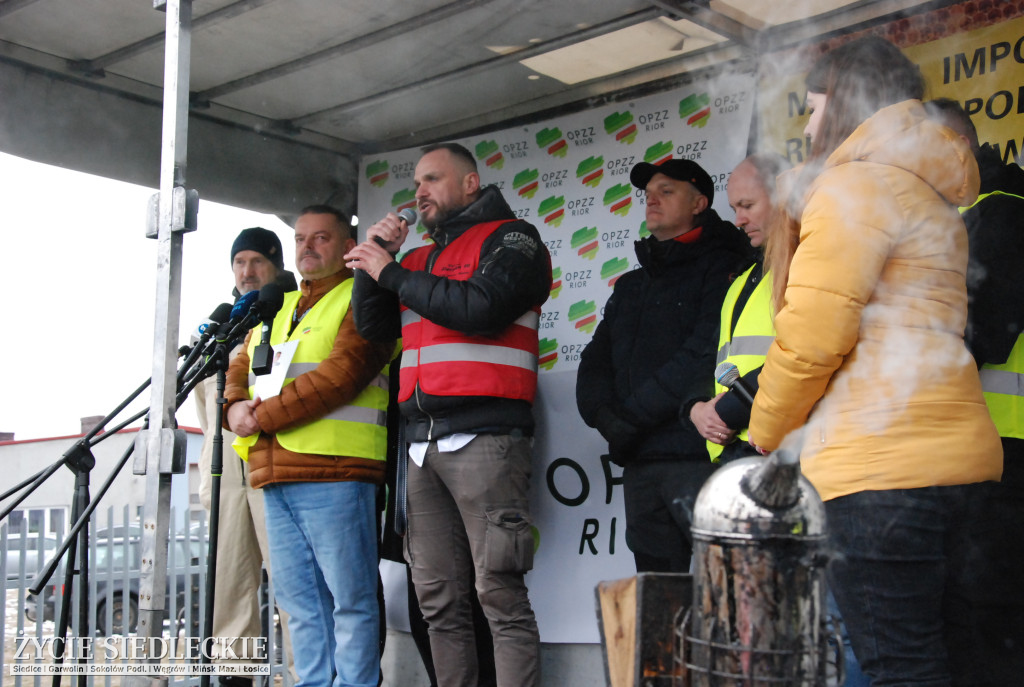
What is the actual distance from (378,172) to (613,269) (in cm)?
162

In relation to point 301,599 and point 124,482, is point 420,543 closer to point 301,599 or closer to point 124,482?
point 301,599

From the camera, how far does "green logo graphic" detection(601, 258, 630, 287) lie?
175 inches

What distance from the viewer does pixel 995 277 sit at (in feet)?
7.91

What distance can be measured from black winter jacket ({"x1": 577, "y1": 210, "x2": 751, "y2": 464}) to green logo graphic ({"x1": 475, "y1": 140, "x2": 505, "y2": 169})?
126cm

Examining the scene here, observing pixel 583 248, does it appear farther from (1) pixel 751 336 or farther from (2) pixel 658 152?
(1) pixel 751 336

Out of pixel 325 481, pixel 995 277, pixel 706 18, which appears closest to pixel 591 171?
pixel 706 18

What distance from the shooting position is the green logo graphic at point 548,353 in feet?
15.1

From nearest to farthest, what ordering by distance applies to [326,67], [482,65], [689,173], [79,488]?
1. [79,488]
2. [689,173]
3. [482,65]
4. [326,67]

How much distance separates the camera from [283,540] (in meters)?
4.05

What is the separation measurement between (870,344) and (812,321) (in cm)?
14

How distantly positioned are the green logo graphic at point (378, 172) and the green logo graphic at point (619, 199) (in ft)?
4.63

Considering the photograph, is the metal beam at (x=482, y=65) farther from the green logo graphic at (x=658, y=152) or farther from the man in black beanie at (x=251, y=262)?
the man in black beanie at (x=251, y=262)

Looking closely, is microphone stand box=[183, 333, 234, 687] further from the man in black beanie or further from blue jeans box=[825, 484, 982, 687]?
blue jeans box=[825, 484, 982, 687]

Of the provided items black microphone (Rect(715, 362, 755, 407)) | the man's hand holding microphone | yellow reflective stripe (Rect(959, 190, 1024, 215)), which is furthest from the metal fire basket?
the man's hand holding microphone
